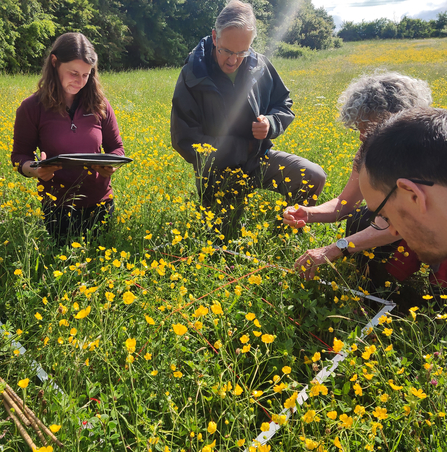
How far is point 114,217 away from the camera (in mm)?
3037

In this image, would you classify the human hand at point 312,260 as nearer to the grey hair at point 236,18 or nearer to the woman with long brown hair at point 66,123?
the woman with long brown hair at point 66,123

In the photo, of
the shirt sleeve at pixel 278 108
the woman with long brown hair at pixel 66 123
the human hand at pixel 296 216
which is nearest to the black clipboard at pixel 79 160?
the woman with long brown hair at pixel 66 123

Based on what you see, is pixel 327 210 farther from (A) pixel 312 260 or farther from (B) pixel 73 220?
(B) pixel 73 220

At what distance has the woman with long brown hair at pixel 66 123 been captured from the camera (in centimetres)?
264

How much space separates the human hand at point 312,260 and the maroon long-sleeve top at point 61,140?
164cm

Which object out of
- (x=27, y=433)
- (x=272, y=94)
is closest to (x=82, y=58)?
(x=272, y=94)

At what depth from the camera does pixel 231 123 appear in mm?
3346

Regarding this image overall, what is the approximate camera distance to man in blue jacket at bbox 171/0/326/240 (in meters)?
3.14

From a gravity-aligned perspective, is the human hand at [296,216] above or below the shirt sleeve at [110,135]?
below

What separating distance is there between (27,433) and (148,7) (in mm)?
30316

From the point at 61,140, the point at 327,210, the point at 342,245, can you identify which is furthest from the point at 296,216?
the point at 61,140

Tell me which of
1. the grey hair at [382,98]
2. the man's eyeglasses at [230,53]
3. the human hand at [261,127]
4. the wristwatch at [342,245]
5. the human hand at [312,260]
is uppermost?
the man's eyeglasses at [230,53]

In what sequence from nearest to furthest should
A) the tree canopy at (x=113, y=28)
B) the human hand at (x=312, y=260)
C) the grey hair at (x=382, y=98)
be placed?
1. the human hand at (x=312, y=260)
2. the grey hair at (x=382, y=98)
3. the tree canopy at (x=113, y=28)

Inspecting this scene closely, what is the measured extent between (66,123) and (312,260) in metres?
2.10
